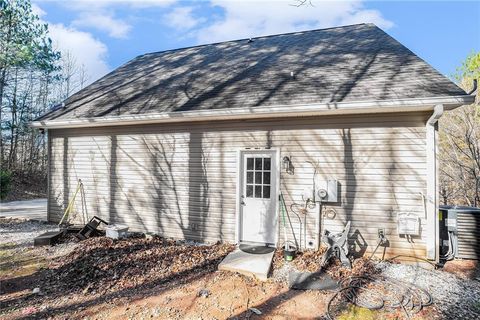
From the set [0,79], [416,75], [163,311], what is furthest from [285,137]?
[0,79]

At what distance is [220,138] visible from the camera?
601cm

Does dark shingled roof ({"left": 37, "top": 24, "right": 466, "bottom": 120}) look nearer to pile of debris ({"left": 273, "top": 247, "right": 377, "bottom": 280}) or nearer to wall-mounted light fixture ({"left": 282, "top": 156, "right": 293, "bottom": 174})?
wall-mounted light fixture ({"left": 282, "top": 156, "right": 293, "bottom": 174})

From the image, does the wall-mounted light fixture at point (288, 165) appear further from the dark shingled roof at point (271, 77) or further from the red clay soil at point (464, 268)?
the red clay soil at point (464, 268)

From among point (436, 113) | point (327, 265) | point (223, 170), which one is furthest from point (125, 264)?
point (436, 113)

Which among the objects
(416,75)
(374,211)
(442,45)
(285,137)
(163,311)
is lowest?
(163,311)

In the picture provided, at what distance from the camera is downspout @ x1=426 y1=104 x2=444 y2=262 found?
4.66 meters

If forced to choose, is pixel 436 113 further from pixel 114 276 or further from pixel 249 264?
pixel 114 276

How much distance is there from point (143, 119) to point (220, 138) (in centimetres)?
188

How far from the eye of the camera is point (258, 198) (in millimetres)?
5730

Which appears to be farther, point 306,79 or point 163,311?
point 306,79

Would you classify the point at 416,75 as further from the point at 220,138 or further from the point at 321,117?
the point at 220,138

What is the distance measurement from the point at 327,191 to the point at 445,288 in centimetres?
221

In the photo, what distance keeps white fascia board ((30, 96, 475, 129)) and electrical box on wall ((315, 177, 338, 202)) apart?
4.39ft

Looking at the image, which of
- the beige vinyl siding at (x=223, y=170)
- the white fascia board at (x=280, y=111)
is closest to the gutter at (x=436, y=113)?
the white fascia board at (x=280, y=111)
